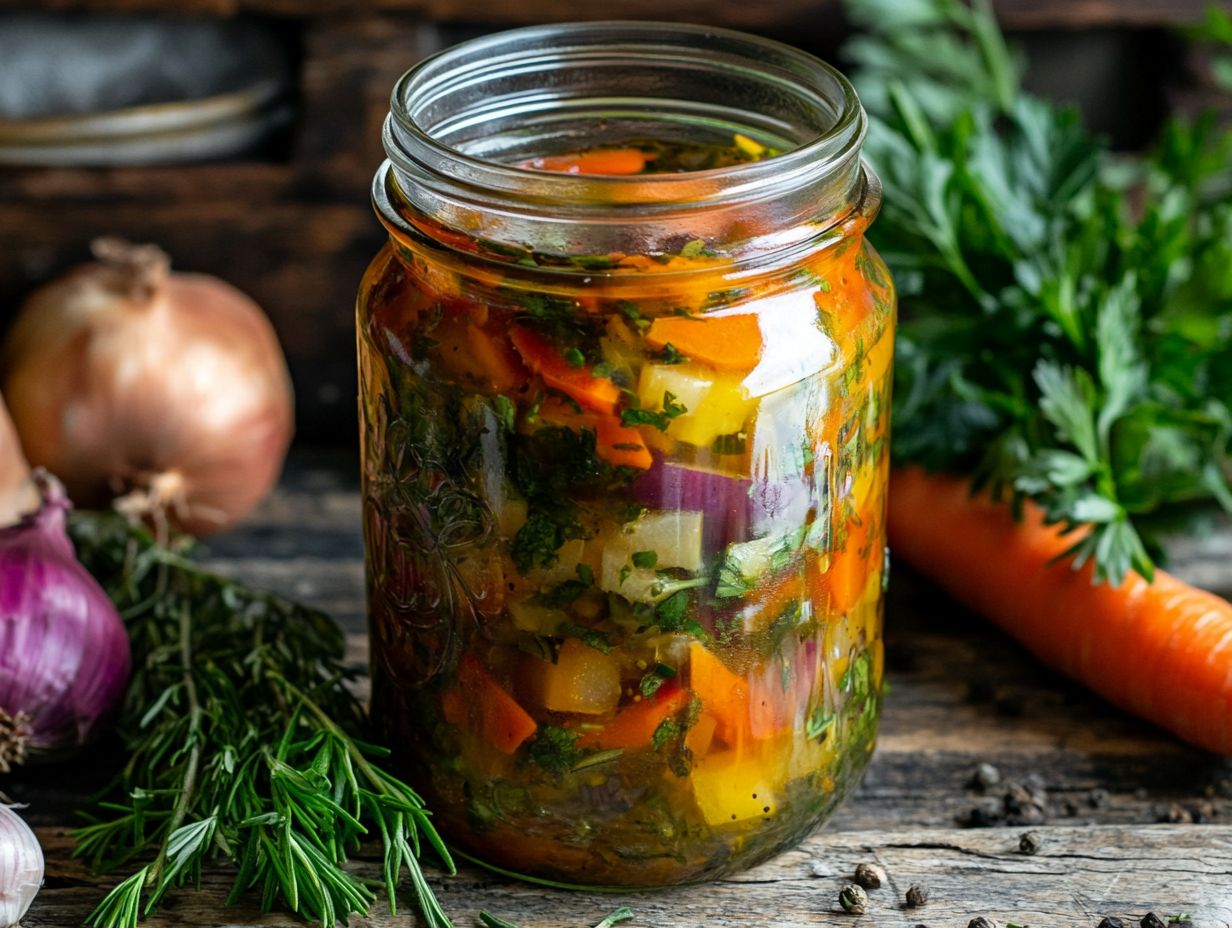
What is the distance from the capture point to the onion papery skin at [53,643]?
1.44 m

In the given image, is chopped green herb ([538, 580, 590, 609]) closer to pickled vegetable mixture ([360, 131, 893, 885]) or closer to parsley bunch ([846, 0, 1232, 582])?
pickled vegetable mixture ([360, 131, 893, 885])

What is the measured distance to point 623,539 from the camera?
1170 mm

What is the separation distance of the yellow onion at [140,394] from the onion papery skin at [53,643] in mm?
334

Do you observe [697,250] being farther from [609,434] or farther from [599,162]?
[599,162]

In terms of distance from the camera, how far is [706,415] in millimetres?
1149

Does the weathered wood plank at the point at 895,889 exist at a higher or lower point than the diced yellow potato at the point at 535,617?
lower

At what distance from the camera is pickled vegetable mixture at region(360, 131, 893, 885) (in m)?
1.15

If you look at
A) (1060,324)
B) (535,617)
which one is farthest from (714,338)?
(1060,324)

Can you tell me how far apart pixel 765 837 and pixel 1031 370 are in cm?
72

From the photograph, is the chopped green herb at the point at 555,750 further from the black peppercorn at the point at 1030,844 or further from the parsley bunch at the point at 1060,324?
the parsley bunch at the point at 1060,324

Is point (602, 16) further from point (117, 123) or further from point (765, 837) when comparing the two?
point (765, 837)

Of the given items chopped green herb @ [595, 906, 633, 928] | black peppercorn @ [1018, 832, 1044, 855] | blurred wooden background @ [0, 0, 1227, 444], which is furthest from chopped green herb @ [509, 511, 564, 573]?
blurred wooden background @ [0, 0, 1227, 444]

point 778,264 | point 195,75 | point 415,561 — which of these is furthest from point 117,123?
point 778,264

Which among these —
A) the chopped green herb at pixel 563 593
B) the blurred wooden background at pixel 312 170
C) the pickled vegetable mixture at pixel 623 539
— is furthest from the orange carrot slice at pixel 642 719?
the blurred wooden background at pixel 312 170
